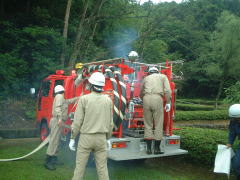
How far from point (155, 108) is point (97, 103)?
1887 mm

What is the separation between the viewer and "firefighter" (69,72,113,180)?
442cm

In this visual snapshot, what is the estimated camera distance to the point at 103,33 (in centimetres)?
1691

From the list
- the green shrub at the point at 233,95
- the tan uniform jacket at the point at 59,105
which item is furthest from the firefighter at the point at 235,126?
the tan uniform jacket at the point at 59,105

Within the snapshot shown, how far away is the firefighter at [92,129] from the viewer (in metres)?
4.42

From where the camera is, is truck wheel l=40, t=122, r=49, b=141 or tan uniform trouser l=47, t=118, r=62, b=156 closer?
tan uniform trouser l=47, t=118, r=62, b=156

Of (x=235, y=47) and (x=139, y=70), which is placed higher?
(x=235, y=47)

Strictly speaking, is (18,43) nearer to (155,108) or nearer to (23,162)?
(23,162)

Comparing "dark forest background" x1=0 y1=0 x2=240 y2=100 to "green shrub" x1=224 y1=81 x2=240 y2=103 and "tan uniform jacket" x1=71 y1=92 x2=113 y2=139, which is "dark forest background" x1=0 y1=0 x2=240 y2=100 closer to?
"green shrub" x1=224 y1=81 x2=240 y2=103

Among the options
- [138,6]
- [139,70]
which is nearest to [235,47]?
[138,6]

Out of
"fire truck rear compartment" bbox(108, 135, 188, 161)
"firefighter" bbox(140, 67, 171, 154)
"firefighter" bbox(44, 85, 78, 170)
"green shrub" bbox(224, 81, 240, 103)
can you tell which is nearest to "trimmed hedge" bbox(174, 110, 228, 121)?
"green shrub" bbox(224, 81, 240, 103)

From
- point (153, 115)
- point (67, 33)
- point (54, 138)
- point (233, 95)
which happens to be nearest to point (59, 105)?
point (54, 138)

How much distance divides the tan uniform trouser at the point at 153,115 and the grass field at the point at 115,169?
94 centimetres

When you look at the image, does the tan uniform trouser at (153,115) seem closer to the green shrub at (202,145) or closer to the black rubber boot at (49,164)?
the green shrub at (202,145)

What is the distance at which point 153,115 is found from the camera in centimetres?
611
